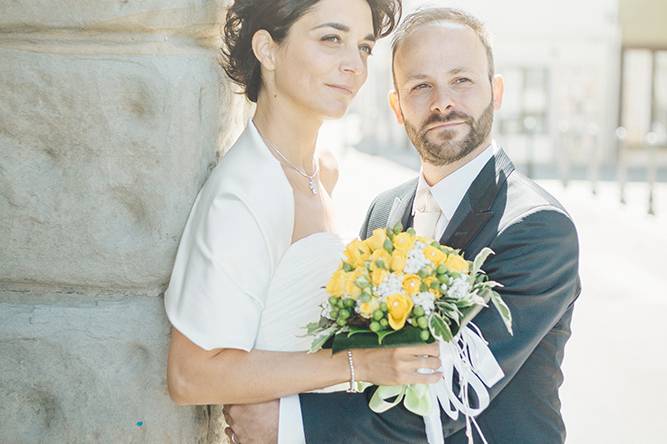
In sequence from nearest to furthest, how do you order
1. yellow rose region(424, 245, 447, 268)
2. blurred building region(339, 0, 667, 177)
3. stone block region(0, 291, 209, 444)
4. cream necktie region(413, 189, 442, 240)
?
yellow rose region(424, 245, 447, 268) < stone block region(0, 291, 209, 444) < cream necktie region(413, 189, 442, 240) < blurred building region(339, 0, 667, 177)

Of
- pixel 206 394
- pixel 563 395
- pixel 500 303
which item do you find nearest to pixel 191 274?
pixel 206 394

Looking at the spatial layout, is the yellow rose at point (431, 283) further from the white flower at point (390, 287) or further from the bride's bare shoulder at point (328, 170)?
the bride's bare shoulder at point (328, 170)

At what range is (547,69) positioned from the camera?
26.8m

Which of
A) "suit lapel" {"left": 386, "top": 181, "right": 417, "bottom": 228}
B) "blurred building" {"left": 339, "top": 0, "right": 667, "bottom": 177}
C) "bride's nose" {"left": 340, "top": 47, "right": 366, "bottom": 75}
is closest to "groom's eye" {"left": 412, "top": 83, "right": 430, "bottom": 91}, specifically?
"suit lapel" {"left": 386, "top": 181, "right": 417, "bottom": 228}

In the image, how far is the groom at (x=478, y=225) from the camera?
8.77ft

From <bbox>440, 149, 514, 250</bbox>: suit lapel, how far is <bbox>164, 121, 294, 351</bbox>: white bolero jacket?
23.6 inches

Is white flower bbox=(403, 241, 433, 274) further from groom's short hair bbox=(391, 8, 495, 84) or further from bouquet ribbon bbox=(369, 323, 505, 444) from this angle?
groom's short hair bbox=(391, 8, 495, 84)

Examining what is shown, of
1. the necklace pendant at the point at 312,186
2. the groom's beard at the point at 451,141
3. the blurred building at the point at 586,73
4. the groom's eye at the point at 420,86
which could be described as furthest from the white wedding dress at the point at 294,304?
the blurred building at the point at 586,73

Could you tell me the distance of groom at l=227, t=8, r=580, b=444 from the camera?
2.67m

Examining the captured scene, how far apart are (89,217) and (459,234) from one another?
112 centimetres

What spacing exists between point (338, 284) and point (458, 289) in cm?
31

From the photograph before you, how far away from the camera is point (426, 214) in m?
3.33

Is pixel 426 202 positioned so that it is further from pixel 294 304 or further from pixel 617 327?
pixel 617 327

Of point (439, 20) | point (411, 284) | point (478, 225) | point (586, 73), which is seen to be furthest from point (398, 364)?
point (586, 73)
